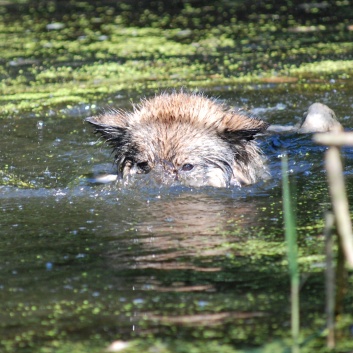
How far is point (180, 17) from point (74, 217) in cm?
935

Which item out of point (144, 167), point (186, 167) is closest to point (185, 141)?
point (186, 167)

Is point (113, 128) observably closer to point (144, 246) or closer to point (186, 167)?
point (186, 167)

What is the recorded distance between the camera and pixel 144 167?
6605 mm

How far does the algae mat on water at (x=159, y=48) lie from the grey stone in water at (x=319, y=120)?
1921 mm

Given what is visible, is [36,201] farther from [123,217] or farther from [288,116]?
[288,116]

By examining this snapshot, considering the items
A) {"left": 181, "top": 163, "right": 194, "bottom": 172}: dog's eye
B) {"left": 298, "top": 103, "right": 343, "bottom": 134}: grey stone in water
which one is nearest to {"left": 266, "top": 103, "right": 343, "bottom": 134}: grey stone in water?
{"left": 298, "top": 103, "right": 343, "bottom": 134}: grey stone in water

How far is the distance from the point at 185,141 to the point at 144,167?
0.40 metres

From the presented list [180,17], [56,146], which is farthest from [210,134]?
[180,17]

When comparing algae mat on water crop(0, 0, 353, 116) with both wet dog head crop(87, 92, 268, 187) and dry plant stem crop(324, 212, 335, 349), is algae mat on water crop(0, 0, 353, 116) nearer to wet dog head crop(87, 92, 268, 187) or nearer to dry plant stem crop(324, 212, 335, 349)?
wet dog head crop(87, 92, 268, 187)

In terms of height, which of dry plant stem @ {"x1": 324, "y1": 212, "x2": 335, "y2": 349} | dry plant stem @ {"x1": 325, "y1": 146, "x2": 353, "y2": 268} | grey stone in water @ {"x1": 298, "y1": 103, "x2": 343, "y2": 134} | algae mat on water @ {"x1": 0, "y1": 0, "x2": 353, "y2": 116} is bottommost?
dry plant stem @ {"x1": 324, "y1": 212, "x2": 335, "y2": 349}

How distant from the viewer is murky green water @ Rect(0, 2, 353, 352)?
3609 mm

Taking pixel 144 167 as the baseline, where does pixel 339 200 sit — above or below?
below

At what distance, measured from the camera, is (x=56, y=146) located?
8234 millimetres

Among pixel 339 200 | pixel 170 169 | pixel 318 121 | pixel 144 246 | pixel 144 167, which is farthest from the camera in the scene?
pixel 318 121
